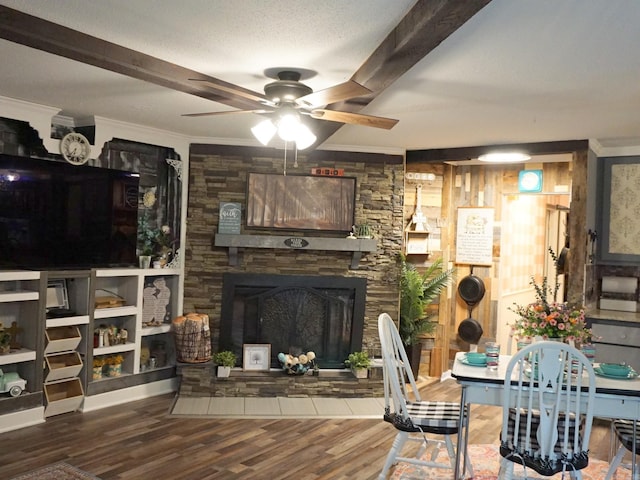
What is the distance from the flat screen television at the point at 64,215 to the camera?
4.23 meters

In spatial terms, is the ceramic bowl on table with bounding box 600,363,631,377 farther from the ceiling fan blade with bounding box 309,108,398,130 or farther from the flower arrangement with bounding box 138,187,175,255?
the flower arrangement with bounding box 138,187,175,255

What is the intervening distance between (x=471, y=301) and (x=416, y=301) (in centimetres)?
72

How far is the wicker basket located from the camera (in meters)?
5.09

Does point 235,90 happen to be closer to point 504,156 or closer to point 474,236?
point 504,156

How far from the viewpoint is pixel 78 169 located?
466 centimetres

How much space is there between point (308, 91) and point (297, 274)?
246cm

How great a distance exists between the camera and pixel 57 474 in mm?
3434

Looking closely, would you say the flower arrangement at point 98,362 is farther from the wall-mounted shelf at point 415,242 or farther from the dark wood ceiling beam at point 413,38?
the dark wood ceiling beam at point 413,38

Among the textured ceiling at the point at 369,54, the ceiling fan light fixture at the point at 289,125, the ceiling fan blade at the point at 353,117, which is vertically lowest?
the ceiling fan light fixture at the point at 289,125

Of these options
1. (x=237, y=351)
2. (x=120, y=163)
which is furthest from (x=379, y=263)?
(x=120, y=163)

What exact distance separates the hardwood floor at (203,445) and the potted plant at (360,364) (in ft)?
2.08

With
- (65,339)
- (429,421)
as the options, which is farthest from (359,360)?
(65,339)

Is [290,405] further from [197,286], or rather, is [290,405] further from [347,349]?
[197,286]

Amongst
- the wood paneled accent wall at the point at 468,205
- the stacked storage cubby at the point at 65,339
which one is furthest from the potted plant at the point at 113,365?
the wood paneled accent wall at the point at 468,205
